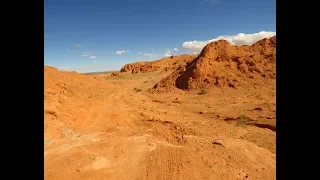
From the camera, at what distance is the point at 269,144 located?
768cm

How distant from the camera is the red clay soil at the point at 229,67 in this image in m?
20.7

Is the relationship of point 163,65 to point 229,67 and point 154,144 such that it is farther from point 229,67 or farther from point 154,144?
point 154,144

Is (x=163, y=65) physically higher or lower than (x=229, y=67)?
higher

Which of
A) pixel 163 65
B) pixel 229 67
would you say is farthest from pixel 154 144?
pixel 163 65

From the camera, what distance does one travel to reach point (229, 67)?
72.3 ft

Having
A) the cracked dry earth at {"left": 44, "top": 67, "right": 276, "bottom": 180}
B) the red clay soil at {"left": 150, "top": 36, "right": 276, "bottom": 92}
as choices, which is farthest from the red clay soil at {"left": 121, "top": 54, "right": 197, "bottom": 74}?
the cracked dry earth at {"left": 44, "top": 67, "right": 276, "bottom": 180}

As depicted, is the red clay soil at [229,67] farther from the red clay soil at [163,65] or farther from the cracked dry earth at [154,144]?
the red clay soil at [163,65]

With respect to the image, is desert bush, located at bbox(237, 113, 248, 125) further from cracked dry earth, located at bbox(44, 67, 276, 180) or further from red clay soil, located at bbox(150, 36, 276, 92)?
red clay soil, located at bbox(150, 36, 276, 92)

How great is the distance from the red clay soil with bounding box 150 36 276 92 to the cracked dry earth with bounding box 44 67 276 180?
8.40m

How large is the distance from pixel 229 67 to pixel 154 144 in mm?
16201

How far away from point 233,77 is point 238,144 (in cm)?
1419

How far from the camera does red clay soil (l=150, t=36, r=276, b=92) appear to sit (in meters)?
20.7
